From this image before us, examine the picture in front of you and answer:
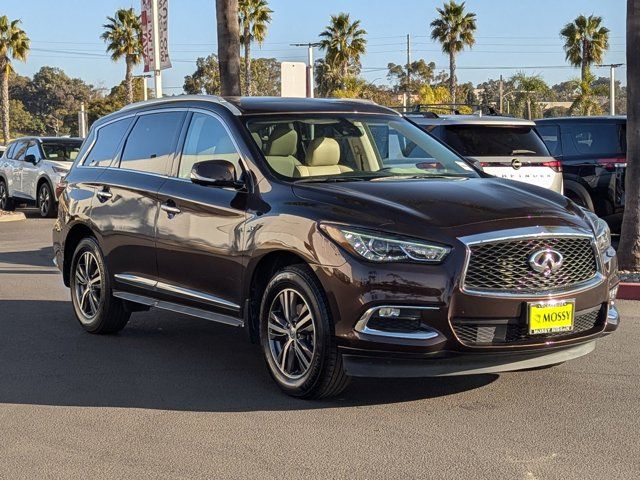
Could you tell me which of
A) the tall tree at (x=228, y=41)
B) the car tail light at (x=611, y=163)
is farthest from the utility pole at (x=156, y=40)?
the car tail light at (x=611, y=163)

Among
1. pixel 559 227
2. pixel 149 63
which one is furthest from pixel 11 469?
pixel 149 63

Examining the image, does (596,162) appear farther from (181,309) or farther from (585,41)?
(585,41)

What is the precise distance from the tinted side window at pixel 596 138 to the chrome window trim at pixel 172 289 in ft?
26.8

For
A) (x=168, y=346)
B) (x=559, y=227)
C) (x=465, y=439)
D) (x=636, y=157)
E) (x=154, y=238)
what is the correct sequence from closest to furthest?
(x=465, y=439) < (x=559, y=227) < (x=154, y=238) < (x=168, y=346) < (x=636, y=157)

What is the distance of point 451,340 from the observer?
16.8 feet

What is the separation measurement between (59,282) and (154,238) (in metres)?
4.49

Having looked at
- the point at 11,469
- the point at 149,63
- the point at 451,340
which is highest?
the point at 149,63

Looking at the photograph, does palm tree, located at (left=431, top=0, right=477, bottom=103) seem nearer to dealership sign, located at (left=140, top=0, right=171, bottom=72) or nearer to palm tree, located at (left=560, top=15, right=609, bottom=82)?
palm tree, located at (left=560, top=15, right=609, bottom=82)

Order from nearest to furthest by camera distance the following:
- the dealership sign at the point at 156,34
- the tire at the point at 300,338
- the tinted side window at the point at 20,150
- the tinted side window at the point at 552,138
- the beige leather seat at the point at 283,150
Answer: the tire at the point at 300,338
the beige leather seat at the point at 283,150
the tinted side window at the point at 552,138
the dealership sign at the point at 156,34
the tinted side window at the point at 20,150

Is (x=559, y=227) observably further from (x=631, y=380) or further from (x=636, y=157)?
(x=636, y=157)

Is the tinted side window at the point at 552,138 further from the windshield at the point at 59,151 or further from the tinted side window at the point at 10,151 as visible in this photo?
the tinted side window at the point at 10,151

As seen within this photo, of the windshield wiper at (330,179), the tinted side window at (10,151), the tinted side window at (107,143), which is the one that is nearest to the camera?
the windshield wiper at (330,179)

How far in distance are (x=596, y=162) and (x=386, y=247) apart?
Answer: 8.79m

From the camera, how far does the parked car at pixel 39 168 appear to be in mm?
20203
